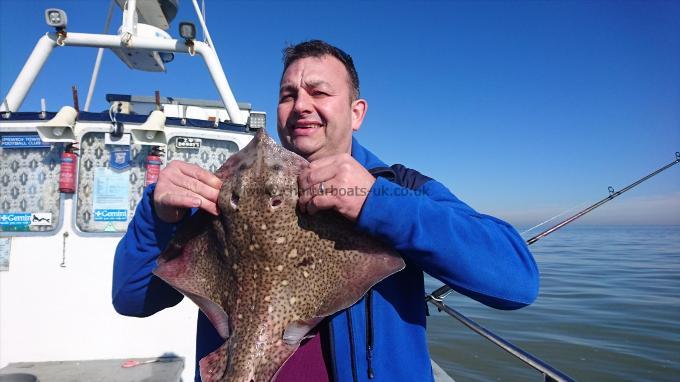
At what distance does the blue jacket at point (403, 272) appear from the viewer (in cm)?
166

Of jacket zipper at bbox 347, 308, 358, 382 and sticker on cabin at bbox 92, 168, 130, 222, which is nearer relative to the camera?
jacket zipper at bbox 347, 308, 358, 382

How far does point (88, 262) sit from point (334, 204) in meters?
4.90

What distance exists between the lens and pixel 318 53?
7.75ft

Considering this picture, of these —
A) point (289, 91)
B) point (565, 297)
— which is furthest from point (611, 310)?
point (289, 91)

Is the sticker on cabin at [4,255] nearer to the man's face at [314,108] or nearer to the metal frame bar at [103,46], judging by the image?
the metal frame bar at [103,46]

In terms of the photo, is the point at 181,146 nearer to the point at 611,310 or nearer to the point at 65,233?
the point at 65,233

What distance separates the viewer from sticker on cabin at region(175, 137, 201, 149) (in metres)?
5.49

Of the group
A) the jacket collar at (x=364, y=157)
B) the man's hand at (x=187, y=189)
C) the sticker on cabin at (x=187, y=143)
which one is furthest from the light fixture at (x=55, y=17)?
the jacket collar at (x=364, y=157)

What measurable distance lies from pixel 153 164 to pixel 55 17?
8.12 feet

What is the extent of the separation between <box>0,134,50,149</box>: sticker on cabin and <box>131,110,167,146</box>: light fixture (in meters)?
1.35

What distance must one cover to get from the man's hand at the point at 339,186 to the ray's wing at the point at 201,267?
0.57 m

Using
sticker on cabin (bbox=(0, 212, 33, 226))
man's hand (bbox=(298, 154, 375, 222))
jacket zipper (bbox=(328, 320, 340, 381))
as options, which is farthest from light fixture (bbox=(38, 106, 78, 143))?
jacket zipper (bbox=(328, 320, 340, 381))

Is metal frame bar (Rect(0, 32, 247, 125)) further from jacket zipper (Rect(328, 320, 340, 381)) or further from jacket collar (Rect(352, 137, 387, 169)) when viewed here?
jacket zipper (Rect(328, 320, 340, 381))

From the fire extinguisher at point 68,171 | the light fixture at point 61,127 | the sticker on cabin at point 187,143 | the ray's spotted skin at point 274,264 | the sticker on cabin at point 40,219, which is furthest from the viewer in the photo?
the sticker on cabin at point 187,143
